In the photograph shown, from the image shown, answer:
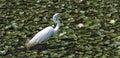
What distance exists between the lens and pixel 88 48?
23.0 ft

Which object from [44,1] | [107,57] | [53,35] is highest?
[44,1]

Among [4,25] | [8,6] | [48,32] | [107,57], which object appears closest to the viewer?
[107,57]

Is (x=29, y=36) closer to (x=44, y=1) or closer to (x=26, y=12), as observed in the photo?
(x=26, y=12)

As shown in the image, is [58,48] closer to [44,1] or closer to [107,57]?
[107,57]

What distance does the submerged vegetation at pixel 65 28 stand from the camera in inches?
277

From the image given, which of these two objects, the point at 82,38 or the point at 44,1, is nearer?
the point at 82,38

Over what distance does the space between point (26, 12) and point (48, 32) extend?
2426 millimetres

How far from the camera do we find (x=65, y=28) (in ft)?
26.4

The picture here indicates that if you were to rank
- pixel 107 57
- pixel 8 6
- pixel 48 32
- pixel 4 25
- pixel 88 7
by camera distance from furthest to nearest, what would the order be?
pixel 8 6 → pixel 88 7 → pixel 4 25 → pixel 48 32 → pixel 107 57

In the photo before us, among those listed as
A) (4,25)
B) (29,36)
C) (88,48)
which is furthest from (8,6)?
(88,48)

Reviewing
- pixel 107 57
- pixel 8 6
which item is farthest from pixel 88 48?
pixel 8 6

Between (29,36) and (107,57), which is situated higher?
(29,36)

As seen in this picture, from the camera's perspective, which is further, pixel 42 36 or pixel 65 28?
pixel 65 28

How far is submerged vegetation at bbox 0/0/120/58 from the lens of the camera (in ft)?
23.1
